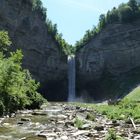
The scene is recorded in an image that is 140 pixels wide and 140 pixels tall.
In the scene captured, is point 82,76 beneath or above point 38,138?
above

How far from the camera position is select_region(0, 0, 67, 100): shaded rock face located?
112387 mm

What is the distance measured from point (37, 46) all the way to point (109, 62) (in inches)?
883

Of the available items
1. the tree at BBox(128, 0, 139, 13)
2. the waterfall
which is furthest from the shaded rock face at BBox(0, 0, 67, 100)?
the tree at BBox(128, 0, 139, 13)

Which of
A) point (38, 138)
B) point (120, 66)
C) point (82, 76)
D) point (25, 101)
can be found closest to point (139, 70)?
point (120, 66)

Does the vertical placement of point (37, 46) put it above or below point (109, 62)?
above

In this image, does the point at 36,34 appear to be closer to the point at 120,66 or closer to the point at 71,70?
the point at 71,70

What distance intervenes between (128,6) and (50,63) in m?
32.4

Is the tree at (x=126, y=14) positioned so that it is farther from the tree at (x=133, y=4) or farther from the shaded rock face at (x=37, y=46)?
the shaded rock face at (x=37, y=46)

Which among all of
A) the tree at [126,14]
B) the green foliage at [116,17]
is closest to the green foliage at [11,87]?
the green foliage at [116,17]

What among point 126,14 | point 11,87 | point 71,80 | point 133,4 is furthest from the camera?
point 133,4

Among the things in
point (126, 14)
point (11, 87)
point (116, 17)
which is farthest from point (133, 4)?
point (11, 87)

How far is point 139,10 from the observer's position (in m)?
128

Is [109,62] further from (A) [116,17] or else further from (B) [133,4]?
(B) [133,4]

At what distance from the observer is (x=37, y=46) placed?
385 feet
